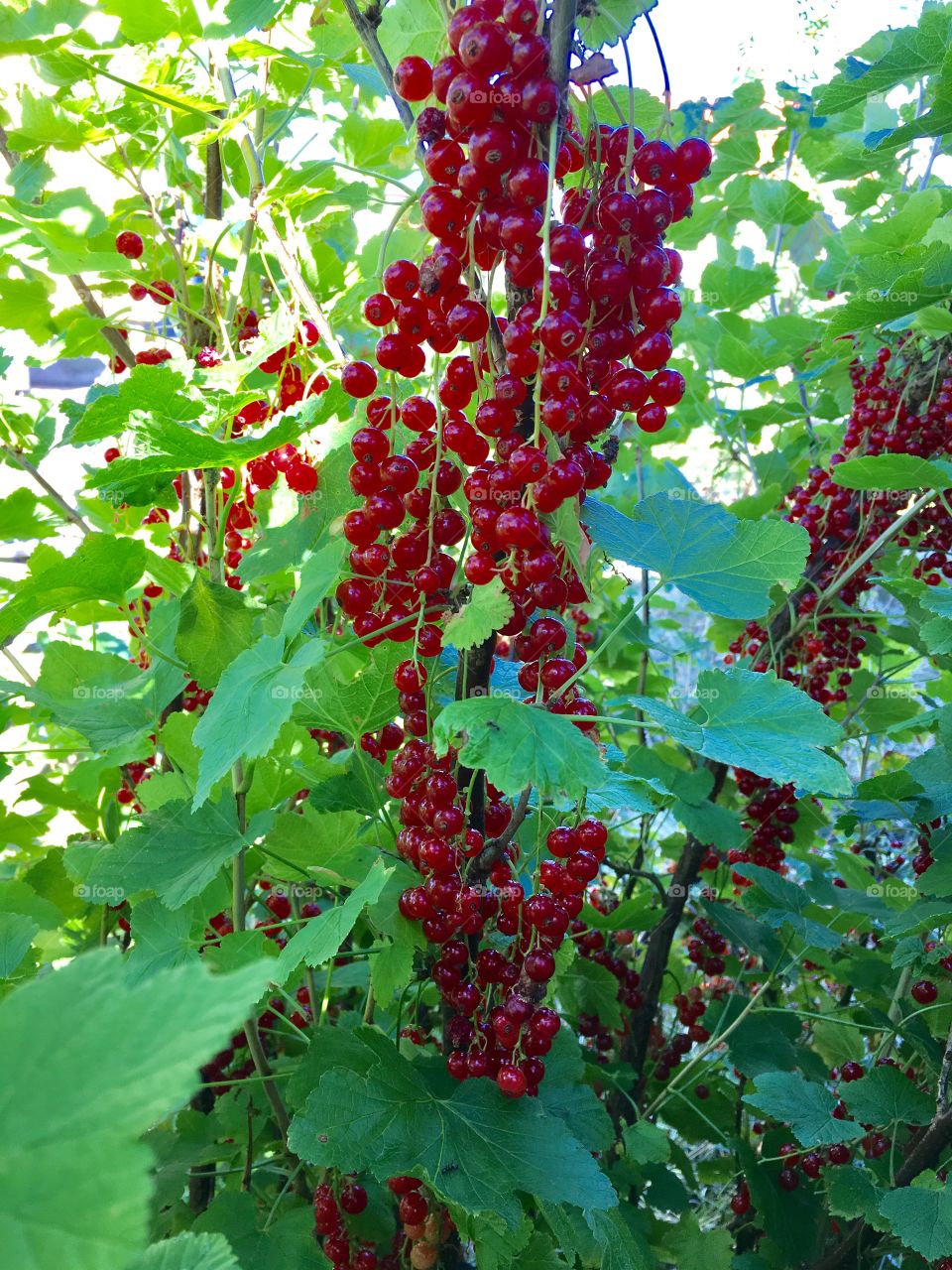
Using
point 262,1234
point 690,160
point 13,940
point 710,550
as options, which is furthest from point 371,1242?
point 690,160

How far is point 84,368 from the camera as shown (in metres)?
3.04

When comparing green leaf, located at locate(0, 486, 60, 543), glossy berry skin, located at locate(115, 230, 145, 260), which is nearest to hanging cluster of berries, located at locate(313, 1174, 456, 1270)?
green leaf, located at locate(0, 486, 60, 543)

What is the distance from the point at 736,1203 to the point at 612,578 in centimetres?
112

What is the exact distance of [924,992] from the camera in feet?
3.75

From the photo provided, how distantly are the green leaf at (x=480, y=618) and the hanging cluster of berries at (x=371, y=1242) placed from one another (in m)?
0.39

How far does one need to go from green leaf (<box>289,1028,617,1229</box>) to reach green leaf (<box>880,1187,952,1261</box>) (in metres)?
0.38

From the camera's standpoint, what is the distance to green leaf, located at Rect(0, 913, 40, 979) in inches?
26.8

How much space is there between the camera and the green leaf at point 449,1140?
552 millimetres

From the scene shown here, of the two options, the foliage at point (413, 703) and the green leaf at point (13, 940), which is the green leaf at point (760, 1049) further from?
the green leaf at point (13, 940)

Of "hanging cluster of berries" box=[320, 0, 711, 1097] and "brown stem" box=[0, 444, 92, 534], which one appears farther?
"brown stem" box=[0, 444, 92, 534]

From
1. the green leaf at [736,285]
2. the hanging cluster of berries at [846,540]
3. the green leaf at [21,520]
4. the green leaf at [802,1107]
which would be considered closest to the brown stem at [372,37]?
the green leaf at [21,520]

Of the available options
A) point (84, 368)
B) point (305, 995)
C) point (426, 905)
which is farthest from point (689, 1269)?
point (84, 368)

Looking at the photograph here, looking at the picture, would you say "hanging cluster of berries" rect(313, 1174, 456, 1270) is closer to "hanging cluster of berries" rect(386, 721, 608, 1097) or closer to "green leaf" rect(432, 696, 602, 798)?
"hanging cluster of berries" rect(386, 721, 608, 1097)

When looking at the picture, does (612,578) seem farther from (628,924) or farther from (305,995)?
(305,995)
